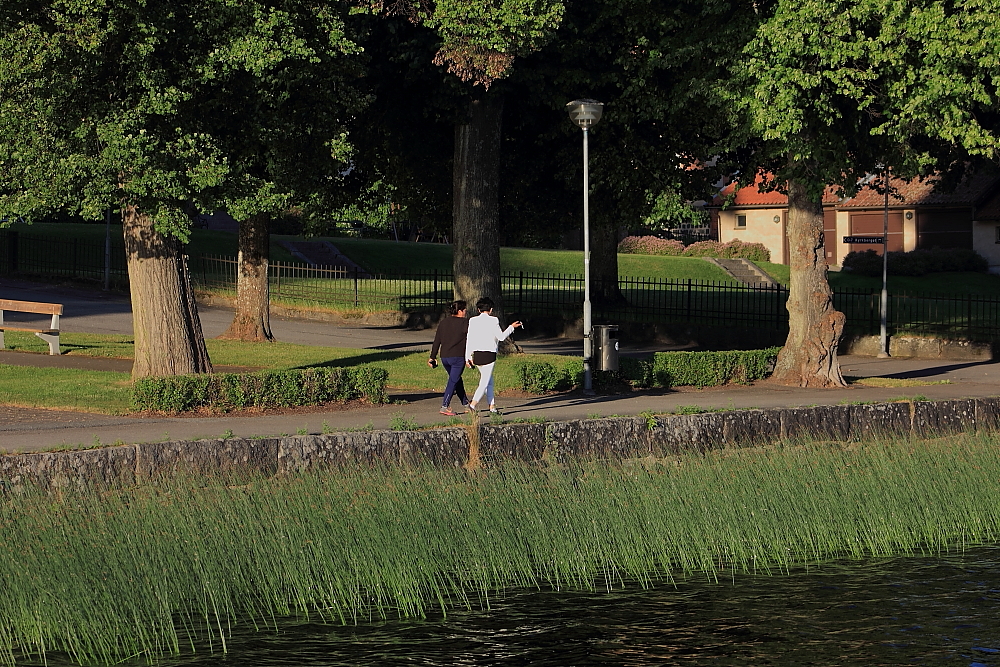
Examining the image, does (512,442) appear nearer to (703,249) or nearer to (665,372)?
(665,372)

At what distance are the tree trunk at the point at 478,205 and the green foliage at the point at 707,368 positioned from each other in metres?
3.11

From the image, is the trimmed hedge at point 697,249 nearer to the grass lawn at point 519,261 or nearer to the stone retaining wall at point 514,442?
the grass lawn at point 519,261

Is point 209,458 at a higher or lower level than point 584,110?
lower

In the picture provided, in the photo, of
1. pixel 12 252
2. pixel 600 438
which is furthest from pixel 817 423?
pixel 12 252

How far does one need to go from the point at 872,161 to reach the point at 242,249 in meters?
11.8

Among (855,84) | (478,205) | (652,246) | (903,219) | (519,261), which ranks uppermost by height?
A: (855,84)

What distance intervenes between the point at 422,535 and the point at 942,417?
888 centimetres

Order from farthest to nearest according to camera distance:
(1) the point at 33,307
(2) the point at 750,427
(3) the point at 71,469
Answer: (1) the point at 33,307 → (2) the point at 750,427 → (3) the point at 71,469

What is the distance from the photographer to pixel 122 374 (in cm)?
2069

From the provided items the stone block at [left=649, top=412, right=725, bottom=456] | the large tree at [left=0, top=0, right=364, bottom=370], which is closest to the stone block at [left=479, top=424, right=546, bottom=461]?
the stone block at [left=649, top=412, right=725, bottom=456]

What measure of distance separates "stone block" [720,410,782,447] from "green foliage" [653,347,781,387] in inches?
211

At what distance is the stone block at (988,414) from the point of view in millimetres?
18258

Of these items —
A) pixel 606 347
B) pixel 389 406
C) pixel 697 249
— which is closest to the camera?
pixel 389 406

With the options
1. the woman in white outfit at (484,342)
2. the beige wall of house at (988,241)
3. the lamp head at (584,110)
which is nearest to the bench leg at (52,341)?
the woman in white outfit at (484,342)
